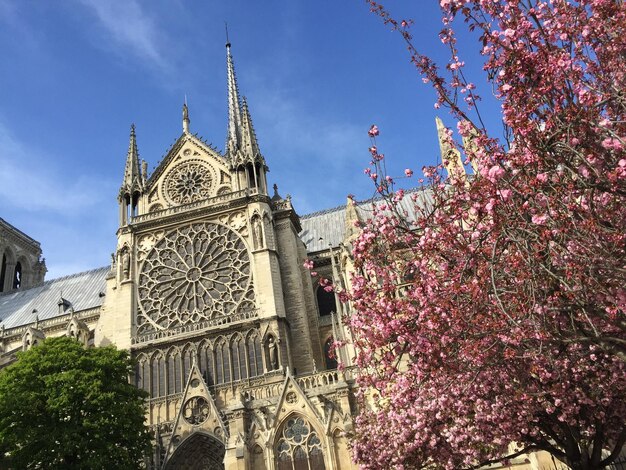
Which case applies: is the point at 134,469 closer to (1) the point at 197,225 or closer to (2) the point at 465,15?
(1) the point at 197,225

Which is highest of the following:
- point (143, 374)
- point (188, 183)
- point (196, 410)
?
point (188, 183)

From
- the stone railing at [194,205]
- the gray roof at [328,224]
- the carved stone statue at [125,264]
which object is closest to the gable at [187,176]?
the stone railing at [194,205]

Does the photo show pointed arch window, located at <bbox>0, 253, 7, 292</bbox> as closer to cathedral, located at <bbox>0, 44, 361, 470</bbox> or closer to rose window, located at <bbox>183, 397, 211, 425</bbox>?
cathedral, located at <bbox>0, 44, 361, 470</bbox>

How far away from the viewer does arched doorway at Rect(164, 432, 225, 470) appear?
78.6 feet

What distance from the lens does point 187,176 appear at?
33.5m

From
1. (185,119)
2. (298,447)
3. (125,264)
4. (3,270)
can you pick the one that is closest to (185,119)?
(185,119)

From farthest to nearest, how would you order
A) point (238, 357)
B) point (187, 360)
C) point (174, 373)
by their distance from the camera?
1. point (187, 360)
2. point (174, 373)
3. point (238, 357)

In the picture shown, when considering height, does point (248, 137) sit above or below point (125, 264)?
above

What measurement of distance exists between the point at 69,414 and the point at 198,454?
19.3 ft

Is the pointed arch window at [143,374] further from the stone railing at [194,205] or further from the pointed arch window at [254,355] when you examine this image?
the stone railing at [194,205]

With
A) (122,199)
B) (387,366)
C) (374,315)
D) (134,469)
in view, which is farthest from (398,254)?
(122,199)

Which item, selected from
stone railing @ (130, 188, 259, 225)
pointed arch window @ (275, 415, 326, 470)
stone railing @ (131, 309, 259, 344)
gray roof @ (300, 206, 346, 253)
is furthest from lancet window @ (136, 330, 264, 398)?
gray roof @ (300, 206, 346, 253)

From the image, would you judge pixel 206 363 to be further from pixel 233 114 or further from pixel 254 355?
pixel 233 114

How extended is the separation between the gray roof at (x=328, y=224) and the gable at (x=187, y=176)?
7.45 metres
